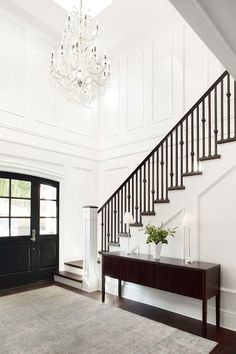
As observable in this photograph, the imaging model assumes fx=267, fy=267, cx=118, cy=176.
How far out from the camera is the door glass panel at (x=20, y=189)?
549cm

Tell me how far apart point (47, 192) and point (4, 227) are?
119cm

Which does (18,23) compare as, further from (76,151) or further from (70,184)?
(70,184)

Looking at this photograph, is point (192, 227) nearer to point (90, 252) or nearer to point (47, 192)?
point (90, 252)

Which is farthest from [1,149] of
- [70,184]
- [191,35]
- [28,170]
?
[191,35]

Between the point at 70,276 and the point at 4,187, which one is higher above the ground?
the point at 4,187

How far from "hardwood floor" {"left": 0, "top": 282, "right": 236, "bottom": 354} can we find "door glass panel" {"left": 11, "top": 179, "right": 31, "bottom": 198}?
72.7 inches

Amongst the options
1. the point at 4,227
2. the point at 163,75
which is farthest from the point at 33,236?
the point at 163,75

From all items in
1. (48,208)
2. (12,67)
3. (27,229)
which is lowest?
(27,229)

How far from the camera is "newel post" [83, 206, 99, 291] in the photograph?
200 inches

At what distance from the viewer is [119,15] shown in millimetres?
5773

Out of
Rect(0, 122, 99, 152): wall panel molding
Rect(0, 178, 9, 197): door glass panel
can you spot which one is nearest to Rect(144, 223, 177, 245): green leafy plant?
Rect(0, 178, 9, 197): door glass panel

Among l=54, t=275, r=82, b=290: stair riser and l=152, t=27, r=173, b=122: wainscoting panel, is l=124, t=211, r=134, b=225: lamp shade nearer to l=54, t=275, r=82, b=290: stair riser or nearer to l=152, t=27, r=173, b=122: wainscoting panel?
l=54, t=275, r=82, b=290: stair riser

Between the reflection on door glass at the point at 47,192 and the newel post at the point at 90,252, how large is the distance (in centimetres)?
117

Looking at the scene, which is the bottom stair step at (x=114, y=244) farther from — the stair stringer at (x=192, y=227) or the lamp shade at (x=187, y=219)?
the lamp shade at (x=187, y=219)
